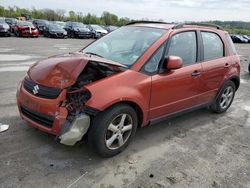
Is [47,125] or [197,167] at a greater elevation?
[47,125]

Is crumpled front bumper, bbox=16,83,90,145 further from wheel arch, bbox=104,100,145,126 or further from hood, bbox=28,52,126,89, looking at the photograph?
wheel arch, bbox=104,100,145,126

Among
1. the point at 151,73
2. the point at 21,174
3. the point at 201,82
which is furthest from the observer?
the point at 201,82

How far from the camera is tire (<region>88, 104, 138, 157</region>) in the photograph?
10.7 ft

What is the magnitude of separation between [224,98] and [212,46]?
1215 millimetres

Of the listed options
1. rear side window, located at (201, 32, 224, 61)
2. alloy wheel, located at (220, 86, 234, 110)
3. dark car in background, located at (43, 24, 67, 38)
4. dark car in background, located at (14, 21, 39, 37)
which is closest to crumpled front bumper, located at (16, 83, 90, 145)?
rear side window, located at (201, 32, 224, 61)

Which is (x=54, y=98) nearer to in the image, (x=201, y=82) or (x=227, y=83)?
(x=201, y=82)

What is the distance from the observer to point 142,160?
356 centimetres

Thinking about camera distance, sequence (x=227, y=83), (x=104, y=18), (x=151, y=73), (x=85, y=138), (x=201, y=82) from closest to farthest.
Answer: (x=85, y=138) → (x=151, y=73) → (x=201, y=82) → (x=227, y=83) → (x=104, y=18)

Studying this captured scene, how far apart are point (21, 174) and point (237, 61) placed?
15.0 feet

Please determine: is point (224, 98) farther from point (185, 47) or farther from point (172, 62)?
point (172, 62)

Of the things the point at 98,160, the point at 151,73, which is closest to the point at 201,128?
Result: the point at 151,73

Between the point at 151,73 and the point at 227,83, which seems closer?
the point at 151,73

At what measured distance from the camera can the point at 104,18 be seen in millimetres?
74438

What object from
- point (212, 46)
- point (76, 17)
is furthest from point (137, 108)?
point (76, 17)
